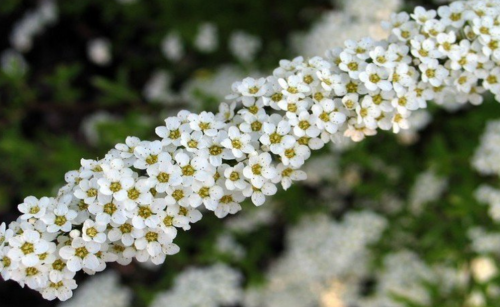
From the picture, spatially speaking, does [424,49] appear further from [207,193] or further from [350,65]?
[207,193]

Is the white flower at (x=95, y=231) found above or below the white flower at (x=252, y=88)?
below

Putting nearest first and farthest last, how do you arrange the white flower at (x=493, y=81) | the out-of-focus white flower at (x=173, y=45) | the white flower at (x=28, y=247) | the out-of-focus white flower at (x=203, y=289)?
1. the white flower at (x=28, y=247)
2. the white flower at (x=493, y=81)
3. the out-of-focus white flower at (x=203, y=289)
4. the out-of-focus white flower at (x=173, y=45)

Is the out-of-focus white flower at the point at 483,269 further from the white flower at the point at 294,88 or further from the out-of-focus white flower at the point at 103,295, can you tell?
the white flower at the point at 294,88

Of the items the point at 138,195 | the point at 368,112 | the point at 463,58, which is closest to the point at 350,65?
the point at 368,112

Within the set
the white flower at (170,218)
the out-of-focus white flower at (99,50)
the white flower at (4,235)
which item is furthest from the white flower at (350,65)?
the out-of-focus white flower at (99,50)

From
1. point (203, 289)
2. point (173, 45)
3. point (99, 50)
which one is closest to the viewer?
point (203, 289)

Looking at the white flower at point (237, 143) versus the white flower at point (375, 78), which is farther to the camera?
the white flower at point (375, 78)

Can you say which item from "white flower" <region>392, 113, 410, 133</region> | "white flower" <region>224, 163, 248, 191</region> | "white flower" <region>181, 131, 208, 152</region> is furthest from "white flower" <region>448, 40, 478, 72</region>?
"white flower" <region>181, 131, 208, 152</region>

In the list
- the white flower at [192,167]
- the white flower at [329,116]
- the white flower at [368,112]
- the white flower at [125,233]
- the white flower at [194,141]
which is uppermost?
the white flower at [368,112]
